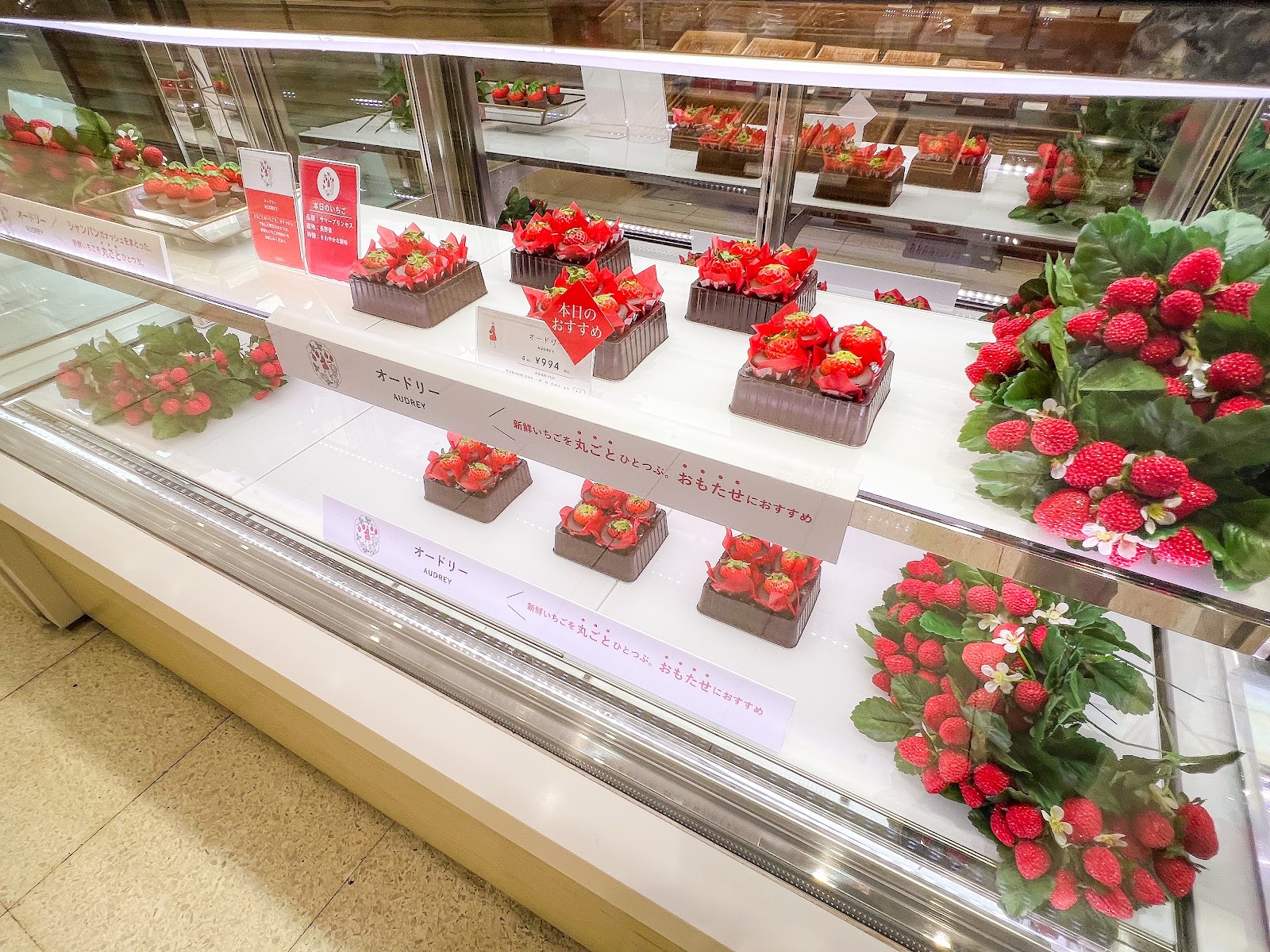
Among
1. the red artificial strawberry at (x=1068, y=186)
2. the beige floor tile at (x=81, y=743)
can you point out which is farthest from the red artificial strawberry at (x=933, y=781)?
the beige floor tile at (x=81, y=743)

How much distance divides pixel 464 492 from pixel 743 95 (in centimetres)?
103

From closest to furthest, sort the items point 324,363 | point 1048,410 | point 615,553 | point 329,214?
point 1048,410 < point 324,363 < point 329,214 < point 615,553

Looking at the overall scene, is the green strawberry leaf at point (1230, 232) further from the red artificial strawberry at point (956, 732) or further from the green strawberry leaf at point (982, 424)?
the red artificial strawberry at point (956, 732)

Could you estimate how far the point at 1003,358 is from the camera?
0.78 metres

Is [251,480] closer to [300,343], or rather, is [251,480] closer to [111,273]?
[111,273]

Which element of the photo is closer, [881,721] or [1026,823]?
[1026,823]

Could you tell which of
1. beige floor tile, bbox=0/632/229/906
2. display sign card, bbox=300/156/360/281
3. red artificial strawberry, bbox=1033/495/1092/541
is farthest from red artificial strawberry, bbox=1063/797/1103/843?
beige floor tile, bbox=0/632/229/906

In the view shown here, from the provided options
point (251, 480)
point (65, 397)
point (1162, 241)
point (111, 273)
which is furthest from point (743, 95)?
point (65, 397)

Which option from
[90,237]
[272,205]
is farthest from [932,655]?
[90,237]

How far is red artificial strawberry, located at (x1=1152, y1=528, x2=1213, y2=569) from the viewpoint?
0.60 metres

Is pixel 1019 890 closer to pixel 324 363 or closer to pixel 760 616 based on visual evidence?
pixel 760 616

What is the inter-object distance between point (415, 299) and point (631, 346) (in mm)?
362

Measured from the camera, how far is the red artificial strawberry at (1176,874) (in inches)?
33.7

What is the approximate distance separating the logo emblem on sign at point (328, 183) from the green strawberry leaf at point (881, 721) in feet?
3.79
